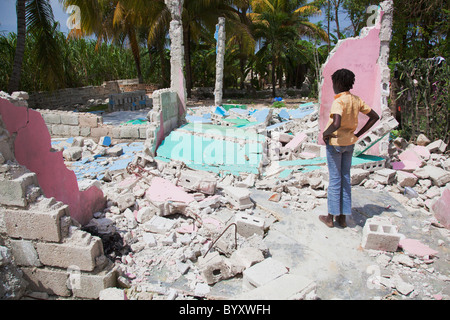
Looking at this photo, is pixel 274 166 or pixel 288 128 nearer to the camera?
pixel 274 166

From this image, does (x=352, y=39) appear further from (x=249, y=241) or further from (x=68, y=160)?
(x=68, y=160)

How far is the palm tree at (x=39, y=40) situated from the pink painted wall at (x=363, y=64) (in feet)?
35.5

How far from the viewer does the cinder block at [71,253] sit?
2.99 meters

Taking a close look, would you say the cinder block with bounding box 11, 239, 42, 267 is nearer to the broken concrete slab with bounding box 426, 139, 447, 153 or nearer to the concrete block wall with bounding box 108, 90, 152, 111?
the broken concrete slab with bounding box 426, 139, 447, 153

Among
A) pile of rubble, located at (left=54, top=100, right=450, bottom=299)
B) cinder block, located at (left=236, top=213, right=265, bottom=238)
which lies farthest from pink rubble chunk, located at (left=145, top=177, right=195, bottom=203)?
cinder block, located at (left=236, top=213, right=265, bottom=238)

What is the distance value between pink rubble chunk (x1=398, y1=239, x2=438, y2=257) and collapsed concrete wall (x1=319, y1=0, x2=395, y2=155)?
2573 millimetres

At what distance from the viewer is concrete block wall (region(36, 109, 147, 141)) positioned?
30.9 feet

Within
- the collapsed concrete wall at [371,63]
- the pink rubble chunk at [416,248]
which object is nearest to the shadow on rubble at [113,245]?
the pink rubble chunk at [416,248]

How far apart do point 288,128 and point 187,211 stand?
18.2 ft

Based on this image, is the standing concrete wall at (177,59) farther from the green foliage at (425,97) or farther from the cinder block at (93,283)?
the cinder block at (93,283)

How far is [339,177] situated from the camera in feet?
13.0

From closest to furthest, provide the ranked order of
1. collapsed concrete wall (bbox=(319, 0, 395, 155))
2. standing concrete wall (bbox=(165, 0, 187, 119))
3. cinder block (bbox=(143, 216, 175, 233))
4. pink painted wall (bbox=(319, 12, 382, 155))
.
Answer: cinder block (bbox=(143, 216, 175, 233)) < collapsed concrete wall (bbox=(319, 0, 395, 155)) < pink painted wall (bbox=(319, 12, 382, 155)) < standing concrete wall (bbox=(165, 0, 187, 119))

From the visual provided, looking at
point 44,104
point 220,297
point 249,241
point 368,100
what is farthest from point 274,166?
point 44,104

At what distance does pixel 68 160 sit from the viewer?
25.3 feet
